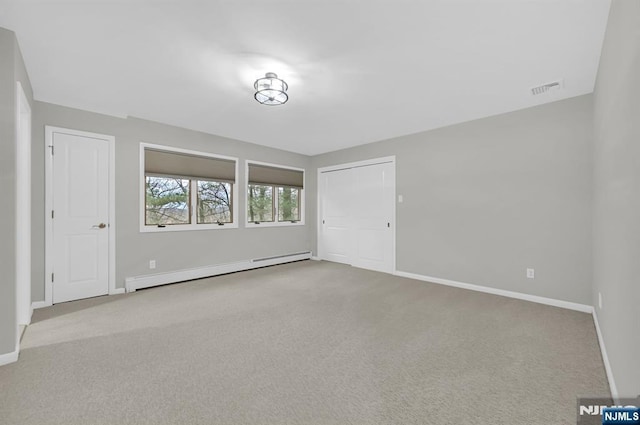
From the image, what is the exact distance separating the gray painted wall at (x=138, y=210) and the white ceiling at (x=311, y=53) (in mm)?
238

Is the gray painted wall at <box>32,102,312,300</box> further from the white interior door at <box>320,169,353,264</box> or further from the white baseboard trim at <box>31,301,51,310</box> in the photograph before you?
the white interior door at <box>320,169,353,264</box>

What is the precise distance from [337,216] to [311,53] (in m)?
4.03

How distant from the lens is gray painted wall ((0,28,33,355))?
2.09 metres

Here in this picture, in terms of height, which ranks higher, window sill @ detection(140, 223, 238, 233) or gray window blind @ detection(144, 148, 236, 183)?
gray window blind @ detection(144, 148, 236, 183)

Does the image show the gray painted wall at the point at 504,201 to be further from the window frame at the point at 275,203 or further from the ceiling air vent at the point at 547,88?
the window frame at the point at 275,203

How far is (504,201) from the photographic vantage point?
3.79m

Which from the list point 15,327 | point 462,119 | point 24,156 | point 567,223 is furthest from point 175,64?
point 567,223

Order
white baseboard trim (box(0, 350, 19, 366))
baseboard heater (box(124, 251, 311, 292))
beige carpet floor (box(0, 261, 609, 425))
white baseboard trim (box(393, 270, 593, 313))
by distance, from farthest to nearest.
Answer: baseboard heater (box(124, 251, 311, 292))
white baseboard trim (box(393, 270, 593, 313))
white baseboard trim (box(0, 350, 19, 366))
beige carpet floor (box(0, 261, 609, 425))

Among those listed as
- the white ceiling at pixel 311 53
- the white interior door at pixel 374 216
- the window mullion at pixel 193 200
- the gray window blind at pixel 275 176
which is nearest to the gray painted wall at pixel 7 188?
the white ceiling at pixel 311 53

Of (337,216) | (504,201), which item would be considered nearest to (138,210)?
(337,216)

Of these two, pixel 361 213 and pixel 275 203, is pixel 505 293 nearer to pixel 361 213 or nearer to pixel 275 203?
pixel 361 213

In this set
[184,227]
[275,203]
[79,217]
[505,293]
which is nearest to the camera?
[79,217]

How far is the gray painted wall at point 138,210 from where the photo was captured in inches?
132

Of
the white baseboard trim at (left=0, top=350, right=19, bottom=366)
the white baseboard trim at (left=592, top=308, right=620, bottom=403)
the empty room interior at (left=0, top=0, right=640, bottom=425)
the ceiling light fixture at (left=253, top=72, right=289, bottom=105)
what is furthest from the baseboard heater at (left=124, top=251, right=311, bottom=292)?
the white baseboard trim at (left=592, top=308, right=620, bottom=403)
